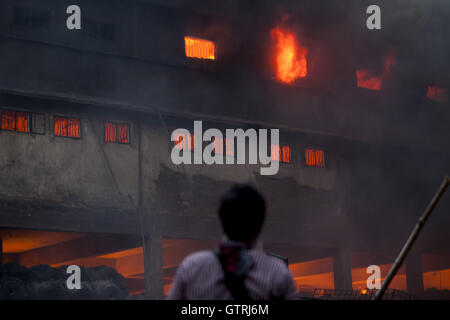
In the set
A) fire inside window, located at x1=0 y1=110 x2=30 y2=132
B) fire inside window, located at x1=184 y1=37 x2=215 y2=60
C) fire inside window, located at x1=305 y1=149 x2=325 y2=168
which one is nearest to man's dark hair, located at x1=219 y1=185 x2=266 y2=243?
fire inside window, located at x1=0 y1=110 x2=30 y2=132

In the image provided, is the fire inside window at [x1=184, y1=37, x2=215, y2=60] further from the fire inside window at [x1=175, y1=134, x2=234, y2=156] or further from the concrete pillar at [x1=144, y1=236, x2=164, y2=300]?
the concrete pillar at [x1=144, y1=236, x2=164, y2=300]

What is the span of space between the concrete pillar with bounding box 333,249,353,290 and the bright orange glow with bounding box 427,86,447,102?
20.0 feet

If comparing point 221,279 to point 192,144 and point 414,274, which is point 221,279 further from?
point 414,274

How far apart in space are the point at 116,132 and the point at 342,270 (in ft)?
24.2

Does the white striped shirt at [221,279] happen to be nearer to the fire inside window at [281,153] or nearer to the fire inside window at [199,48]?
the fire inside window at [199,48]

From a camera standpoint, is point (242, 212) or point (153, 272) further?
point (153, 272)

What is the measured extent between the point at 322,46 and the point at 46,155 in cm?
885

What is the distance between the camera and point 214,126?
16531mm

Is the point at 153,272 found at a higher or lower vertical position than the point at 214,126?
lower

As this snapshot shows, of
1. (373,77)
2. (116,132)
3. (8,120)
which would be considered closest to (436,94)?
(373,77)

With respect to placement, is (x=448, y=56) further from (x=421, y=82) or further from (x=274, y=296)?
(x=274, y=296)
